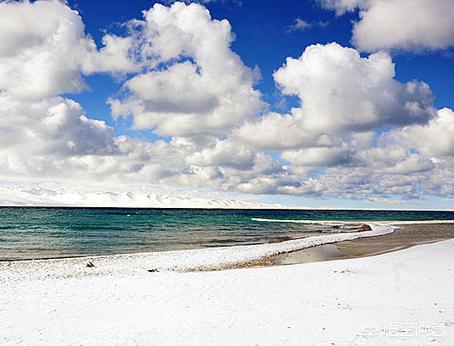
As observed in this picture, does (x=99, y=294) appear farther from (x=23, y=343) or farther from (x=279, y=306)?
(x=279, y=306)

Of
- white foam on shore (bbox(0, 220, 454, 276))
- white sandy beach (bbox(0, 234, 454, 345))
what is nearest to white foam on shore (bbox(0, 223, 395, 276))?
white foam on shore (bbox(0, 220, 454, 276))

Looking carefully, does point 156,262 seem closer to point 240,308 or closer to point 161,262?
point 161,262

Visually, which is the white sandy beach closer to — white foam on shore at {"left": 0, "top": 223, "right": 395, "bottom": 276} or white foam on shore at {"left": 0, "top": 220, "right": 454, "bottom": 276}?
white foam on shore at {"left": 0, "top": 220, "right": 454, "bottom": 276}

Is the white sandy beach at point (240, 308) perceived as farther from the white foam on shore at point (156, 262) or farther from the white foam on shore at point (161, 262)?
the white foam on shore at point (161, 262)

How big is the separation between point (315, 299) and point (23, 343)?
10.4m

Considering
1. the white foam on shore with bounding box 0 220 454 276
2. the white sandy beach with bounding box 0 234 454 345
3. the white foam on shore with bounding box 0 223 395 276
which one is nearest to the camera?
the white sandy beach with bounding box 0 234 454 345

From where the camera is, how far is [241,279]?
2169 centimetres

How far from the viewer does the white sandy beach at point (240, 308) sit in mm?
12609

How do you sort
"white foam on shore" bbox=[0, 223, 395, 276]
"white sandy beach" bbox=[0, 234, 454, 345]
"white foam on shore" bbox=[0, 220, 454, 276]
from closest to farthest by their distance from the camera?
"white sandy beach" bbox=[0, 234, 454, 345] < "white foam on shore" bbox=[0, 220, 454, 276] < "white foam on shore" bbox=[0, 223, 395, 276]

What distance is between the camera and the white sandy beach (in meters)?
12.6

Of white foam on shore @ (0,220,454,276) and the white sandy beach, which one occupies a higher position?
the white sandy beach

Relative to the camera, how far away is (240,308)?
52.4ft

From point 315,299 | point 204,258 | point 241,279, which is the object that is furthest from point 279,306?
point 204,258

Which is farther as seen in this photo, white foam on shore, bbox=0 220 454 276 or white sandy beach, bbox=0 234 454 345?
white foam on shore, bbox=0 220 454 276
